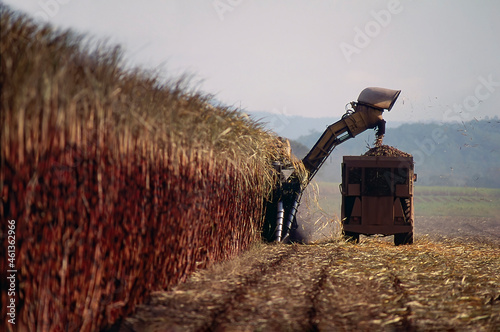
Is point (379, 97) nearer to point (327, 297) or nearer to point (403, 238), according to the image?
point (403, 238)

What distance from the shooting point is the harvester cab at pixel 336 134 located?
1021 cm

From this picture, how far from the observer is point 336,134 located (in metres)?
11.1

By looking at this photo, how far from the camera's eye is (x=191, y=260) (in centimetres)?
568

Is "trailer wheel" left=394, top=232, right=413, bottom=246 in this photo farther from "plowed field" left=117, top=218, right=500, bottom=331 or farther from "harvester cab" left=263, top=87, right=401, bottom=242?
"plowed field" left=117, top=218, right=500, bottom=331

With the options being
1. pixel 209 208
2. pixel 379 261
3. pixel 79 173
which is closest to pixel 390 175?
pixel 379 261

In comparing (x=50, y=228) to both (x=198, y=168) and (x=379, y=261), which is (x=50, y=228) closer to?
(x=198, y=168)

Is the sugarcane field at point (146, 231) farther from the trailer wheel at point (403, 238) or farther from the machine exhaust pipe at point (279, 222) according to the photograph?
the trailer wheel at point (403, 238)

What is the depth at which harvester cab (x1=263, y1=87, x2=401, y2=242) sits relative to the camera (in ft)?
33.5

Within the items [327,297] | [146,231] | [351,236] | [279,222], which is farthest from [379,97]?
[146,231]

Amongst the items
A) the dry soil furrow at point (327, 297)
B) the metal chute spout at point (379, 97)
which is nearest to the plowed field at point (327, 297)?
the dry soil furrow at point (327, 297)

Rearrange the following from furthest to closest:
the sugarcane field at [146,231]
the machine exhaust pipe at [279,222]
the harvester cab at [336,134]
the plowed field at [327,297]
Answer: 1. the harvester cab at [336,134]
2. the machine exhaust pipe at [279,222]
3. the plowed field at [327,297]
4. the sugarcane field at [146,231]

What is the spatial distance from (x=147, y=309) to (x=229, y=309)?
0.73 meters

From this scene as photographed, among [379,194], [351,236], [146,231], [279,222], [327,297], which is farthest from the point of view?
[351,236]

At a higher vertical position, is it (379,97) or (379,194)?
(379,97)
